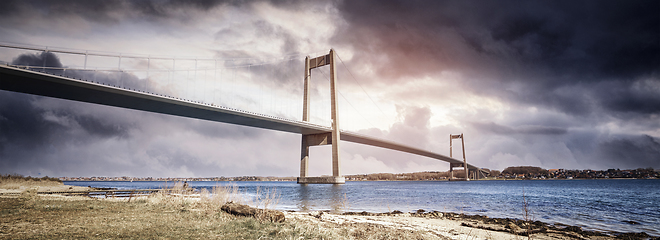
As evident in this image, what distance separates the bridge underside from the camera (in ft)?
79.5

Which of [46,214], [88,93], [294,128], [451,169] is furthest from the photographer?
Answer: [451,169]

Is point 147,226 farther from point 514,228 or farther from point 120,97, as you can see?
point 120,97

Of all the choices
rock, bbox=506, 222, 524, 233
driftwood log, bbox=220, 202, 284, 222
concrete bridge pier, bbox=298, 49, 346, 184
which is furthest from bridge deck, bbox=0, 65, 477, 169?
rock, bbox=506, 222, 524, 233

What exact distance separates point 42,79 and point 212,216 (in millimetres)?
26037

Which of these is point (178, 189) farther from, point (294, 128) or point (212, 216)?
point (294, 128)

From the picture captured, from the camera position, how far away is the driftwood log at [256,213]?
671 cm

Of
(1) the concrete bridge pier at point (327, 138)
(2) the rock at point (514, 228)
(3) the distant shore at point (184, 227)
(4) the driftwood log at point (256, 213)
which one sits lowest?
→ (2) the rock at point (514, 228)

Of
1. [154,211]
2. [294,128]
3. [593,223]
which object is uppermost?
[294,128]

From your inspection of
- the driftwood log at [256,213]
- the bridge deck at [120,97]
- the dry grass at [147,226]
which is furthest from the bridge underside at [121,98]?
the driftwood log at [256,213]

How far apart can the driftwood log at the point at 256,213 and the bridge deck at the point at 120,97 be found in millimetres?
25116

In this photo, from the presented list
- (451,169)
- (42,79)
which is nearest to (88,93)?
(42,79)

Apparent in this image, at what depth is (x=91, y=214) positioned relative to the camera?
732 cm

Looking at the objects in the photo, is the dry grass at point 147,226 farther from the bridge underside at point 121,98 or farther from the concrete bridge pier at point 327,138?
the concrete bridge pier at point 327,138

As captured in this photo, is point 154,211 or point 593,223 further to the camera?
point 593,223
